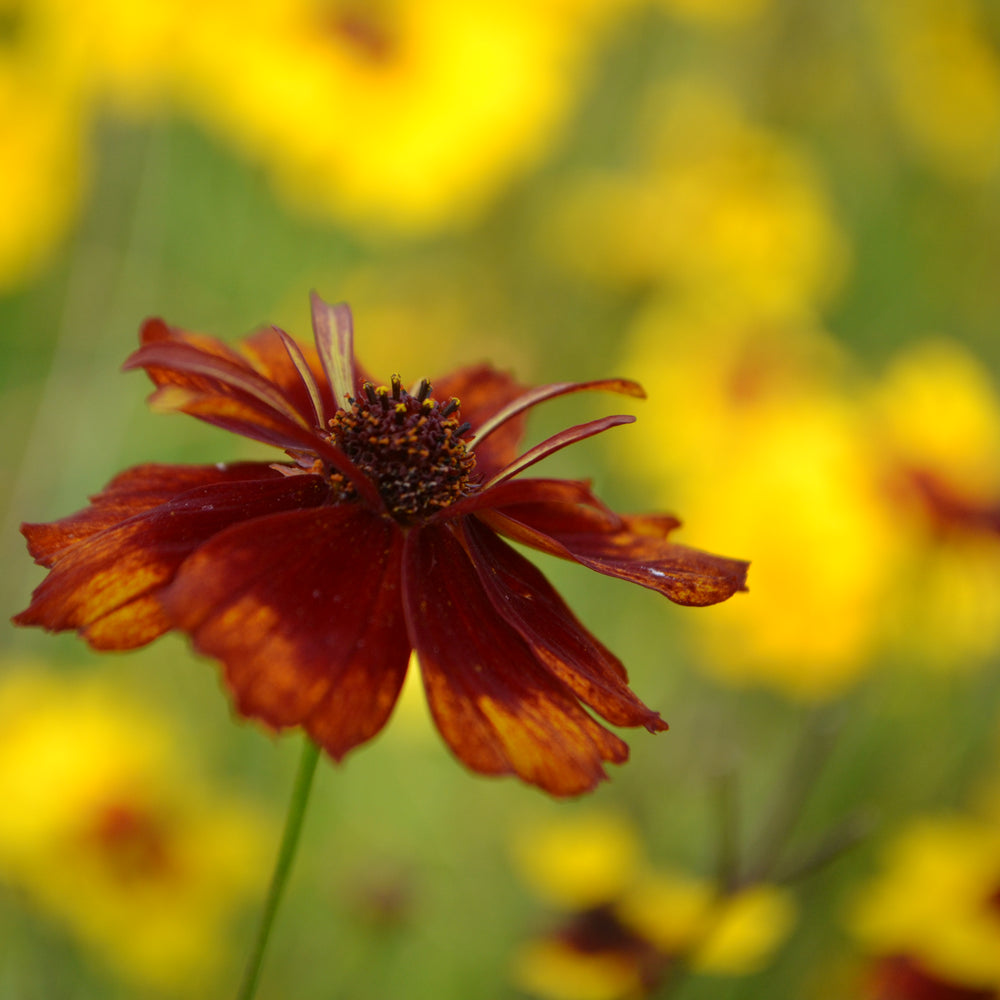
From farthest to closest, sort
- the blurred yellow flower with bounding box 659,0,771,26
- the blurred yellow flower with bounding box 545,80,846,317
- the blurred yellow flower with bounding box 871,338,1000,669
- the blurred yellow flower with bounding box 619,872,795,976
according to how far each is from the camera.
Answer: the blurred yellow flower with bounding box 659,0,771,26
the blurred yellow flower with bounding box 545,80,846,317
the blurred yellow flower with bounding box 871,338,1000,669
the blurred yellow flower with bounding box 619,872,795,976

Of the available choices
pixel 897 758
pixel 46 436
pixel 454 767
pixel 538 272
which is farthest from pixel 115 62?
pixel 897 758

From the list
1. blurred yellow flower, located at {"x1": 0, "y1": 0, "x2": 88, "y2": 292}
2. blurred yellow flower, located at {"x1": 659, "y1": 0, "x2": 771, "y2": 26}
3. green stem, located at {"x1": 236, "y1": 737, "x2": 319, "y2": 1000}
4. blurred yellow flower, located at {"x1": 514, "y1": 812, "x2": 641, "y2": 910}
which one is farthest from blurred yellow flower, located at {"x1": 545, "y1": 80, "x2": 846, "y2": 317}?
green stem, located at {"x1": 236, "y1": 737, "x2": 319, "y2": 1000}

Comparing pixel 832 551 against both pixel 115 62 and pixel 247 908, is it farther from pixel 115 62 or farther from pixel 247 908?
pixel 115 62

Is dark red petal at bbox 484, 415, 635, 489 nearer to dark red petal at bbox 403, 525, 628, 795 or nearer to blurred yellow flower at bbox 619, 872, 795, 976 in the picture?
dark red petal at bbox 403, 525, 628, 795

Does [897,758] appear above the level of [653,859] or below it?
above

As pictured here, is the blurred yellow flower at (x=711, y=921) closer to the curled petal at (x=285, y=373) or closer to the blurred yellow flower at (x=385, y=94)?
the curled petal at (x=285, y=373)

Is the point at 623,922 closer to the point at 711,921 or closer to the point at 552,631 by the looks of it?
the point at 711,921
